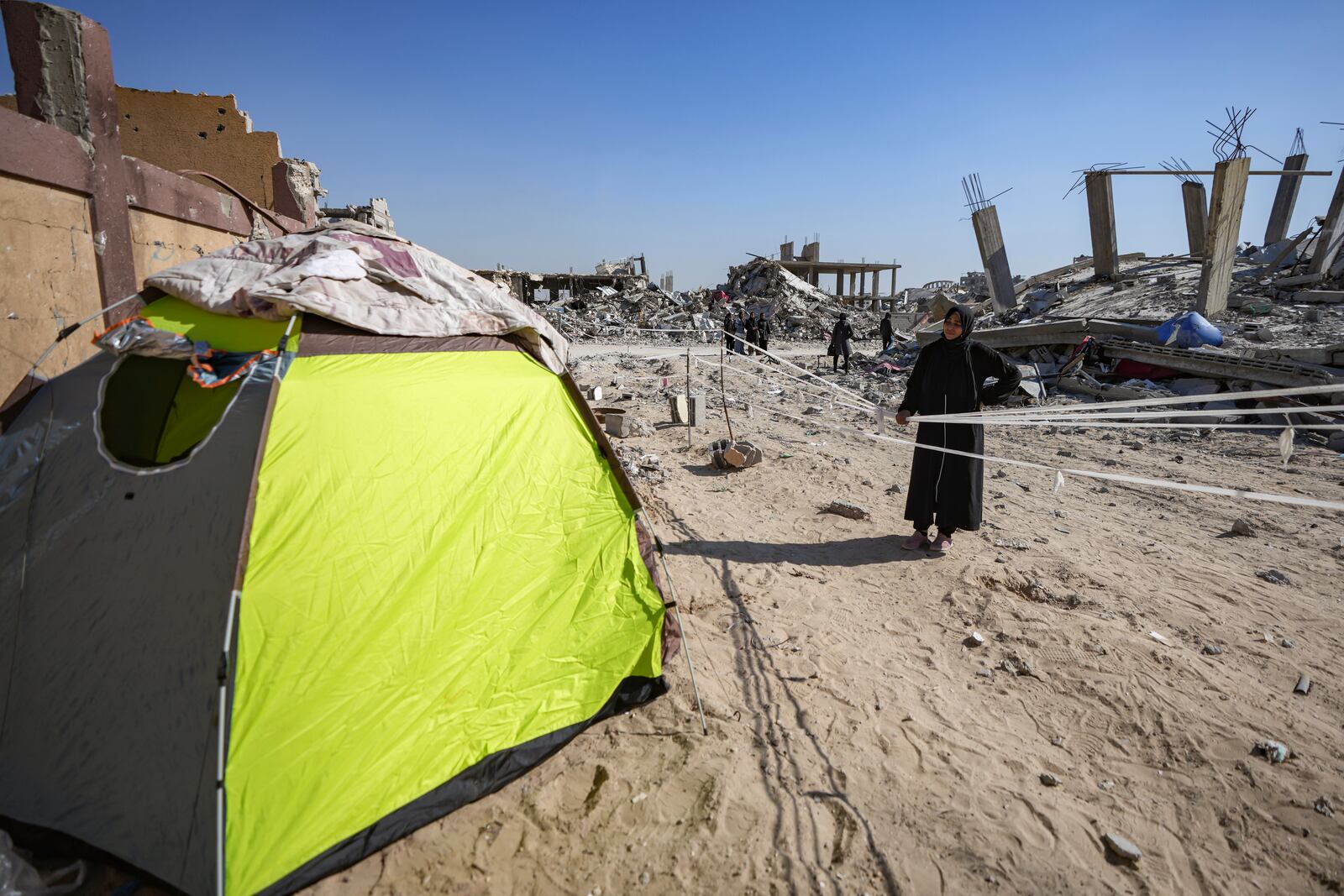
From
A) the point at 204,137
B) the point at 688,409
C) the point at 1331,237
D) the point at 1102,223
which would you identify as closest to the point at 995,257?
the point at 1102,223

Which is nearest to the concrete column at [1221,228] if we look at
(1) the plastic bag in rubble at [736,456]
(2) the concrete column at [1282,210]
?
(2) the concrete column at [1282,210]

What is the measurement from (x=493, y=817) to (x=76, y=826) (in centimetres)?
124

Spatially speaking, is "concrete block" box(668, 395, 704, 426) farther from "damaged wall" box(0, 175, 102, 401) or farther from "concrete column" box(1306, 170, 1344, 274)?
"concrete column" box(1306, 170, 1344, 274)

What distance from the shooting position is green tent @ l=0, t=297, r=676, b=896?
191 centimetres

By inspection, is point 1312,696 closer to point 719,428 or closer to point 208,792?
point 208,792

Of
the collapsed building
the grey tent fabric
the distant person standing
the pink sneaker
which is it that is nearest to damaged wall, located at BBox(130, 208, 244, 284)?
the collapsed building

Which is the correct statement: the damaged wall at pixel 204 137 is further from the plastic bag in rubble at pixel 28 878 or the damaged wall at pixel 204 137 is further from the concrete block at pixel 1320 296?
the concrete block at pixel 1320 296

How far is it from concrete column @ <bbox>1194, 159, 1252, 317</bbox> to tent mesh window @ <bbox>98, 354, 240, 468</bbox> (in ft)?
45.9

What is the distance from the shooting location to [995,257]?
50.7 ft

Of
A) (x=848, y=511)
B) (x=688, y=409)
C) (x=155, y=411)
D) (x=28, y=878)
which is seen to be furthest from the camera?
(x=688, y=409)

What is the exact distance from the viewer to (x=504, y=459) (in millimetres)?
2613

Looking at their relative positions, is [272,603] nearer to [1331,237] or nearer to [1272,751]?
[1272,751]

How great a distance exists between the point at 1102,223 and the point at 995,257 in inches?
85.9

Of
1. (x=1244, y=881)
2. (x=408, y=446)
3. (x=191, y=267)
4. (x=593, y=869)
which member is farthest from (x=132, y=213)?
(x=1244, y=881)
